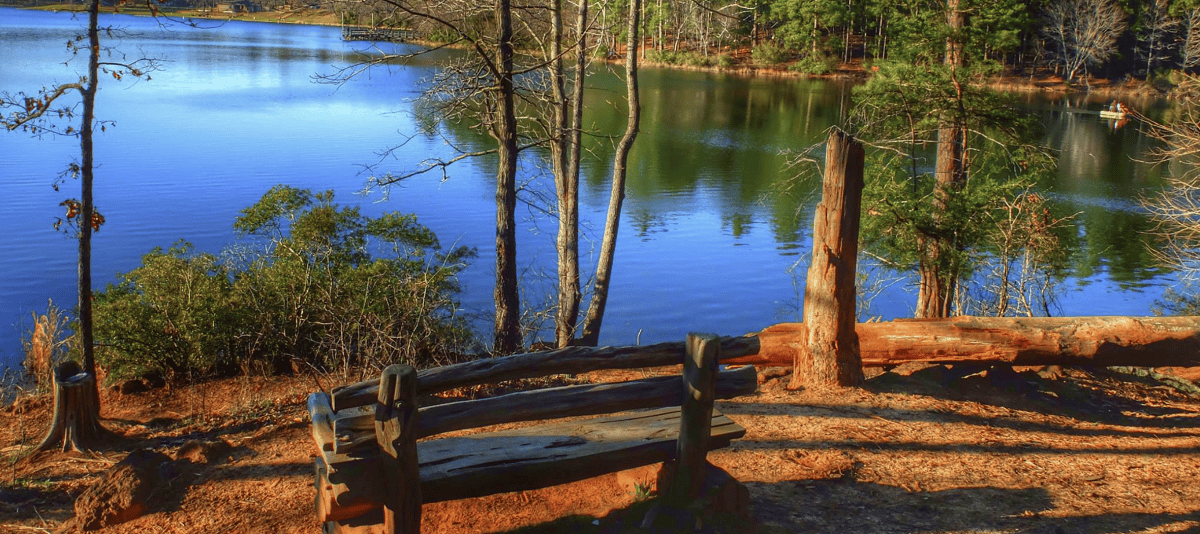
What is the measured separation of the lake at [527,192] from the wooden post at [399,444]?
7.25 meters

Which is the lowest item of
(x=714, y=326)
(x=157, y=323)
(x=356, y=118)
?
(x=714, y=326)

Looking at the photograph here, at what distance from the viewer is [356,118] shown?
3647 cm

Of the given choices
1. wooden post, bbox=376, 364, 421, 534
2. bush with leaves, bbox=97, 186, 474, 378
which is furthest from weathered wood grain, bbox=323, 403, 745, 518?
bush with leaves, bbox=97, 186, 474, 378

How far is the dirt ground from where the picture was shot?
588 cm

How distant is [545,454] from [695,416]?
0.92 m

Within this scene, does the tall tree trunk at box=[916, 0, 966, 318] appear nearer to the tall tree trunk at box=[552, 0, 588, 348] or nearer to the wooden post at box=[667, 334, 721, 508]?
the tall tree trunk at box=[552, 0, 588, 348]

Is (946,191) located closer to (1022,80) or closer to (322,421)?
(322,421)

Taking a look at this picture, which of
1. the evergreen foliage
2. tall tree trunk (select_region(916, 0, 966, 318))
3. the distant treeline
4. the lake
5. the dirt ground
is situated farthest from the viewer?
the distant treeline

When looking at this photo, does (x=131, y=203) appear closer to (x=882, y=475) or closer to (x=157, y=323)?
(x=157, y=323)

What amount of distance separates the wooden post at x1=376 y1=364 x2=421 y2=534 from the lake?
23.8ft

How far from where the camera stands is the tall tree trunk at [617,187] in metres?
Result: 13.5

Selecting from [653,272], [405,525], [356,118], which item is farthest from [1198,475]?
[356,118]

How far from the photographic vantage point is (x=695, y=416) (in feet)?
17.6

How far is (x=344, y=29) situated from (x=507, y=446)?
29.6 feet
